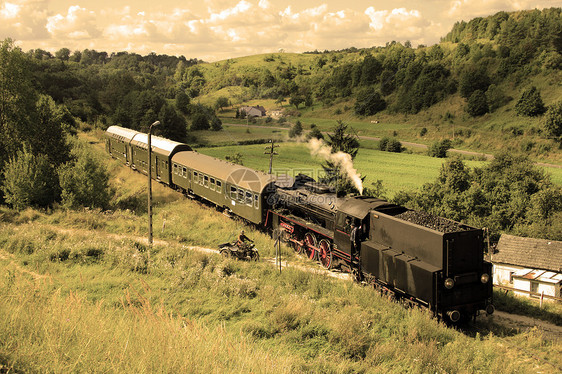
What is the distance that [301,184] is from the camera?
67.1 ft

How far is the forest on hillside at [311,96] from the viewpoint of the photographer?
2578cm

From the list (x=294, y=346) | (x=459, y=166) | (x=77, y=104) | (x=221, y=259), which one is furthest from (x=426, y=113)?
(x=294, y=346)

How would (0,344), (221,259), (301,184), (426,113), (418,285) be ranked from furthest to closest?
(426,113) → (301,184) → (221,259) → (418,285) → (0,344)

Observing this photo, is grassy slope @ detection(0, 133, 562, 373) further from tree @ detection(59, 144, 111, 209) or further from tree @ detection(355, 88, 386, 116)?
tree @ detection(355, 88, 386, 116)

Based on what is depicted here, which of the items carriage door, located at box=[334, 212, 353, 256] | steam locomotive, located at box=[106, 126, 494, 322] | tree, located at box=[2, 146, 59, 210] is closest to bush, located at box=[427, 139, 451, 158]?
steam locomotive, located at box=[106, 126, 494, 322]

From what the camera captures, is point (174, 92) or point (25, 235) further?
point (174, 92)

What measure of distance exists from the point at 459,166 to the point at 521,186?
5.70m

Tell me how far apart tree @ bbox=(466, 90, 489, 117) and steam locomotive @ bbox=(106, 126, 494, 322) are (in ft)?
217

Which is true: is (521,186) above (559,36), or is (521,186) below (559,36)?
below

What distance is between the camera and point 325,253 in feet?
57.8

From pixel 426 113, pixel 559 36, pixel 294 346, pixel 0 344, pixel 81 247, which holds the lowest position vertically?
pixel 294 346

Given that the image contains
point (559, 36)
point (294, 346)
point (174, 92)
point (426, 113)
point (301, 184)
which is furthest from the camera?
point (559, 36)

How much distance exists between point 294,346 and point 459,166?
32.9m

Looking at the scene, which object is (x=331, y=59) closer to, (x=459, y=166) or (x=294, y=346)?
(x=459, y=166)
